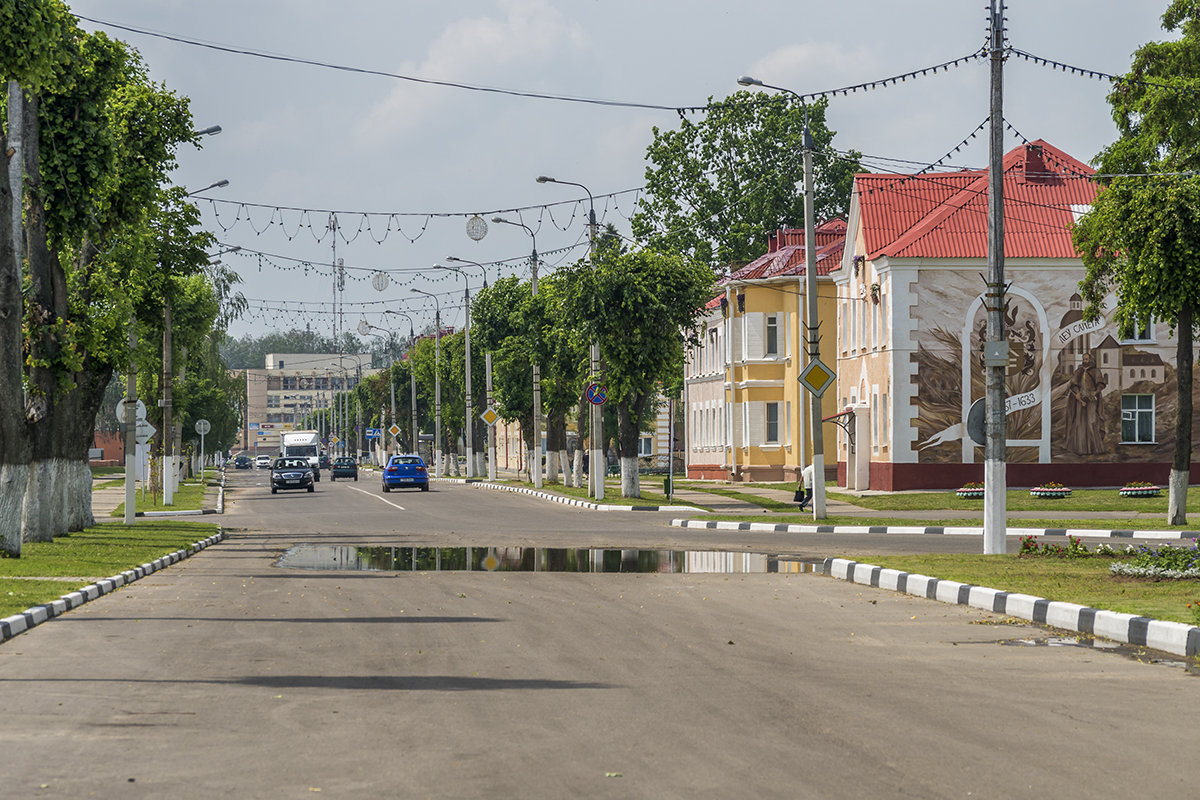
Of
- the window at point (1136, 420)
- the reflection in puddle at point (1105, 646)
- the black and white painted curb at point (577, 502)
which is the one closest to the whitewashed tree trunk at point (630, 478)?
the black and white painted curb at point (577, 502)

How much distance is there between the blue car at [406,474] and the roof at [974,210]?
23352 mm

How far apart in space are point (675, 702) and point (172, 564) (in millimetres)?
16004

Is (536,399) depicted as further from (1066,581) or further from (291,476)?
(1066,581)

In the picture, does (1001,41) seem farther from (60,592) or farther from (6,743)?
(6,743)

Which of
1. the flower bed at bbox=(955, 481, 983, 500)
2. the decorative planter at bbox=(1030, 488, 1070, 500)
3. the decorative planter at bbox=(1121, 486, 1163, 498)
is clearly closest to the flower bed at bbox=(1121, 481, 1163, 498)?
the decorative planter at bbox=(1121, 486, 1163, 498)

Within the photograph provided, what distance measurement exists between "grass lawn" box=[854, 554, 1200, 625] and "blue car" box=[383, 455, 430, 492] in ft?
141

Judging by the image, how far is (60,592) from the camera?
16.9 metres

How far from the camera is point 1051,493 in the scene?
42219 millimetres

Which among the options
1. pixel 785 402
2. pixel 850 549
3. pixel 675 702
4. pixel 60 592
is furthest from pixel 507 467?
pixel 675 702

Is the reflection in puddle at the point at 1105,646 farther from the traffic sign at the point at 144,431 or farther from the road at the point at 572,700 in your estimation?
the traffic sign at the point at 144,431

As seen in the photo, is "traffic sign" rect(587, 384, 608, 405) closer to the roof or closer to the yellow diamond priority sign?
the roof

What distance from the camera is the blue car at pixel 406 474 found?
2495 inches

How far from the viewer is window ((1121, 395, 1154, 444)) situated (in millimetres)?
47469

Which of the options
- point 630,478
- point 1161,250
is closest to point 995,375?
point 1161,250
